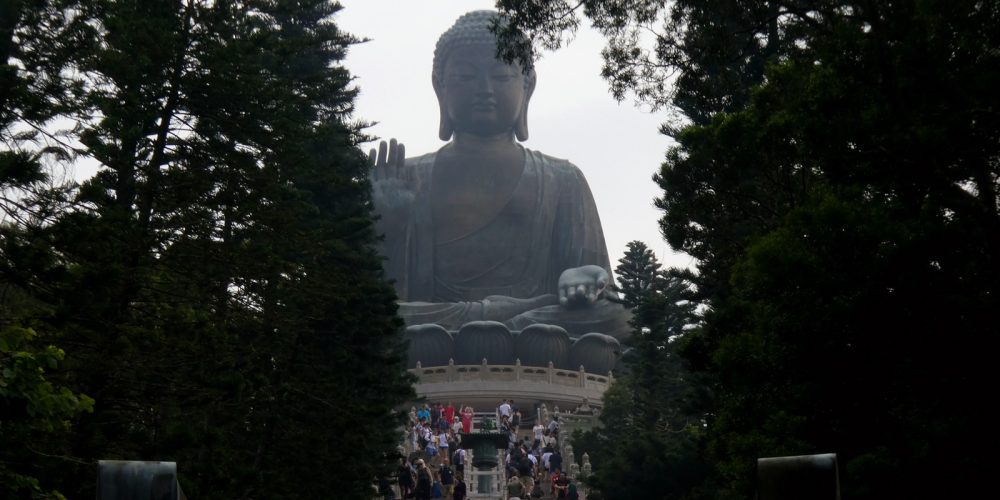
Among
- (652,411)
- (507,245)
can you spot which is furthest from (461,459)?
(507,245)

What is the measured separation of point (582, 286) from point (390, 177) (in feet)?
17.8

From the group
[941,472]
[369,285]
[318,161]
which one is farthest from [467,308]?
[941,472]

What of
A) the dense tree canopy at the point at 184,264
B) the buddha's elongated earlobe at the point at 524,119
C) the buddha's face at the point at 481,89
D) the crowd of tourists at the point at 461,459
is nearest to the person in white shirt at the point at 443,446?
the crowd of tourists at the point at 461,459

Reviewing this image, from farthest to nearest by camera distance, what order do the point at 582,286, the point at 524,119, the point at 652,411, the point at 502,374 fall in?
the point at 524,119 < the point at 582,286 < the point at 502,374 < the point at 652,411

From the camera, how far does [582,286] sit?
1356 inches

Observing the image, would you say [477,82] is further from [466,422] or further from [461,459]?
[461,459]

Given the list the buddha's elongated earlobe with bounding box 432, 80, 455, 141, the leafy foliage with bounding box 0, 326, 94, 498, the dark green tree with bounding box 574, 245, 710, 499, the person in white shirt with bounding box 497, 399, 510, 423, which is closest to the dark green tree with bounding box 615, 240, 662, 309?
the dark green tree with bounding box 574, 245, 710, 499

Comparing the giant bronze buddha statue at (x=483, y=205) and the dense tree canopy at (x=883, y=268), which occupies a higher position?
the giant bronze buddha statue at (x=483, y=205)

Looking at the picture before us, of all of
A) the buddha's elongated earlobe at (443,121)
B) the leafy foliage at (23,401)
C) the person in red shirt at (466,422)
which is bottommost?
the leafy foliage at (23,401)

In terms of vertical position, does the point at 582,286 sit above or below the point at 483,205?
below

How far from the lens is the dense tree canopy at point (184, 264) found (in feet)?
33.0

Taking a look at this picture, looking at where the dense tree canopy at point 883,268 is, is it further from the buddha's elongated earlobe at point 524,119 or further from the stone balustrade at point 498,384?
the buddha's elongated earlobe at point 524,119

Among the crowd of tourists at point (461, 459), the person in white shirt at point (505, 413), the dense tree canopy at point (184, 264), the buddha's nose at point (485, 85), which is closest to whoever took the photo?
the dense tree canopy at point (184, 264)

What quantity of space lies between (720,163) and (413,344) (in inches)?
899
